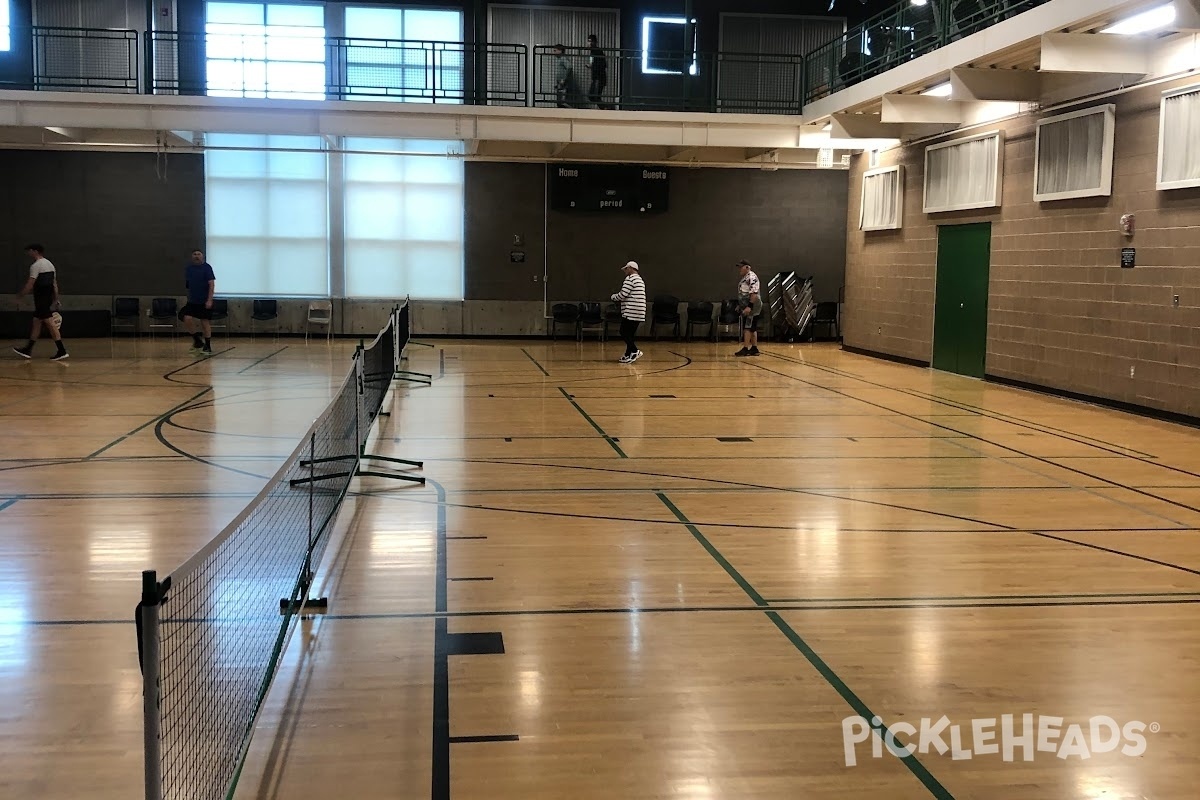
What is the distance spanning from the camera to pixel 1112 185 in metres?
13.6

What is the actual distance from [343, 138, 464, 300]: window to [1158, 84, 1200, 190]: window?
15550 mm

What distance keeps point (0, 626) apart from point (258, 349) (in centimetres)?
1701

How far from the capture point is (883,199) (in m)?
20.5

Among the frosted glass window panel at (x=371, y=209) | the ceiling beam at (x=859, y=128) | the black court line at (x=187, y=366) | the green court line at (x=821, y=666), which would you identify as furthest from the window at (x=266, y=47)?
the green court line at (x=821, y=666)

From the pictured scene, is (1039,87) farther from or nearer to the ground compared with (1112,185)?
farther from the ground

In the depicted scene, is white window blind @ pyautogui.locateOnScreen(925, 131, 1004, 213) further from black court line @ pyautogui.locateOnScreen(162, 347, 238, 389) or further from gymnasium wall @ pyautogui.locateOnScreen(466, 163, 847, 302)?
black court line @ pyautogui.locateOnScreen(162, 347, 238, 389)

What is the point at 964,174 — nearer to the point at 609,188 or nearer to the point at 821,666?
the point at 609,188

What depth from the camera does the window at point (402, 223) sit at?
24.5 m

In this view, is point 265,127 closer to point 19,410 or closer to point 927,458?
point 19,410

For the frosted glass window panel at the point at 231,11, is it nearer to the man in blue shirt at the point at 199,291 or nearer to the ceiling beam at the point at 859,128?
the man in blue shirt at the point at 199,291

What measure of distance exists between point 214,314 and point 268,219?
246 centimetres

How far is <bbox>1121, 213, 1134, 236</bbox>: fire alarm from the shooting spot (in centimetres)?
1323

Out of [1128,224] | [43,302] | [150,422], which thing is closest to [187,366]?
[43,302]

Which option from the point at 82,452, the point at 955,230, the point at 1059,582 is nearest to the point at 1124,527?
the point at 1059,582
